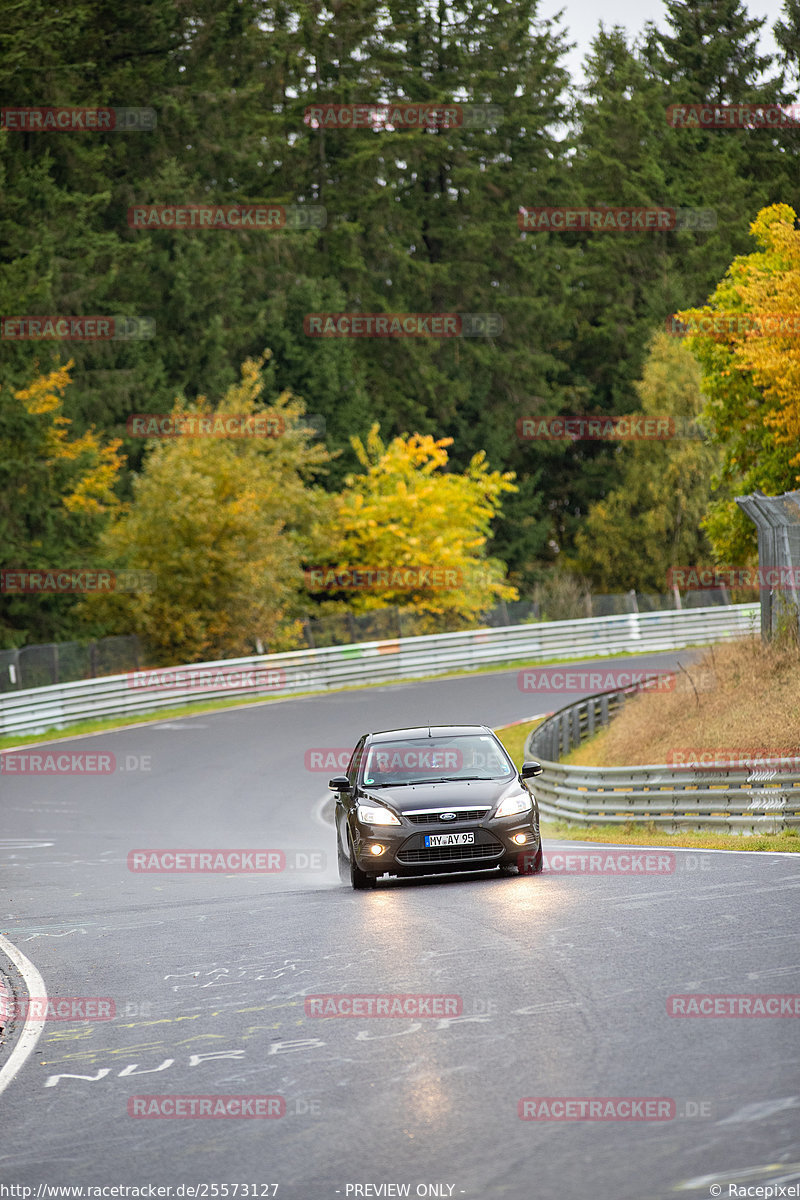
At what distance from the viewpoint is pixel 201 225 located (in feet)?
193

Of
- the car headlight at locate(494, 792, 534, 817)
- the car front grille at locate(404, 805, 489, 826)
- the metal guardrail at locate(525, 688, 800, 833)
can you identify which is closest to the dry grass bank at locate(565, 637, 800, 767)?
the metal guardrail at locate(525, 688, 800, 833)

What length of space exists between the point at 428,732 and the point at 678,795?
4.59m

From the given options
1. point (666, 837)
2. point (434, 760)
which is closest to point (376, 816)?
point (434, 760)

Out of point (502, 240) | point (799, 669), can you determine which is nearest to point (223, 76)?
point (502, 240)

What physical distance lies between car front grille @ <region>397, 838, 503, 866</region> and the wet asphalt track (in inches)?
10.9

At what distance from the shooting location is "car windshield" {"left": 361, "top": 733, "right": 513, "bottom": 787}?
1473cm

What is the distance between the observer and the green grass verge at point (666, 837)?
16.1 meters

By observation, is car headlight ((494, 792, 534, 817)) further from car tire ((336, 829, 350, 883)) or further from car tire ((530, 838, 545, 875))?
car tire ((336, 829, 350, 883))

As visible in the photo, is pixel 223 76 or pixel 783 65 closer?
pixel 223 76

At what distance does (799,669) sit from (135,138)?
44579 mm

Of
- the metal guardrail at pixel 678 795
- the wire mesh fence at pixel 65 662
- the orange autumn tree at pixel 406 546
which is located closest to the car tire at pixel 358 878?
the metal guardrail at pixel 678 795

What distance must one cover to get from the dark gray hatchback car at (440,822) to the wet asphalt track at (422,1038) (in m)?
0.29

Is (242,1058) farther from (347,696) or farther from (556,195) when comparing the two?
(556,195)

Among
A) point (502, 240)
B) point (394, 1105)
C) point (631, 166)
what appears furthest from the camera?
point (631, 166)
